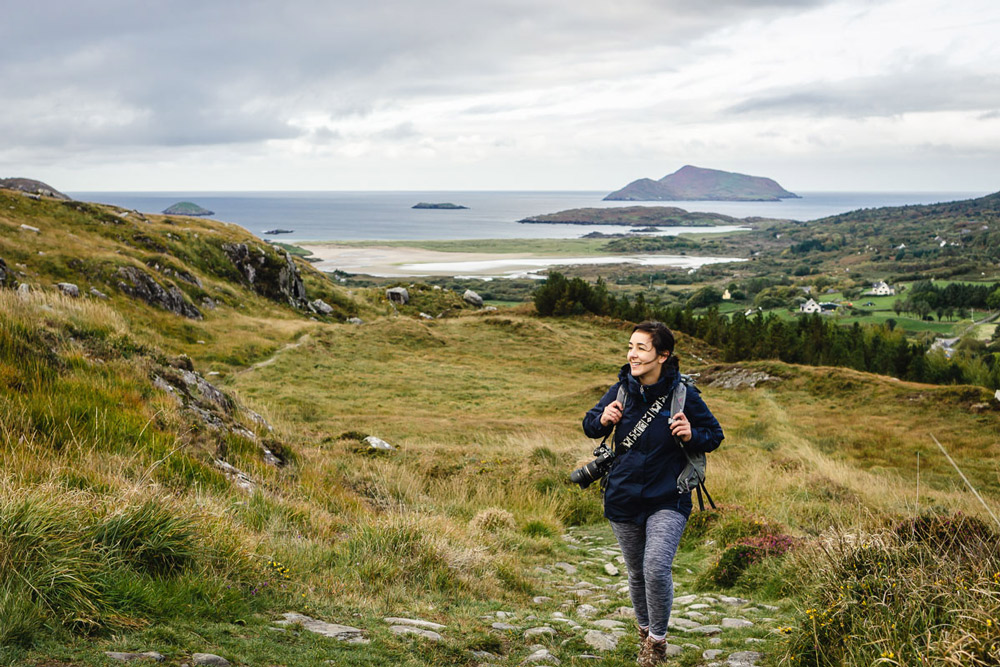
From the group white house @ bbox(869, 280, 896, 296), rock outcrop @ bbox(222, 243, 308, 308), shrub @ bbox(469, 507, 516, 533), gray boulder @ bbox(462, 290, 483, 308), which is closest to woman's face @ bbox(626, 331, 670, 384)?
shrub @ bbox(469, 507, 516, 533)

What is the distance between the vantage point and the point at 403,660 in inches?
163

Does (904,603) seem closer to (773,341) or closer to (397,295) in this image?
(397,295)

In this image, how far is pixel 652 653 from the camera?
466 cm

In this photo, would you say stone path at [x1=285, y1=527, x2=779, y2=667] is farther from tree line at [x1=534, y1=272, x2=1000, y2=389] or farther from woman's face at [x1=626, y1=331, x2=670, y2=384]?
tree line at [x1=534, y1=272, x2=1000, y2=389]

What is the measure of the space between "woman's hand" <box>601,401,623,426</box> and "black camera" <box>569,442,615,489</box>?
237 millimetres

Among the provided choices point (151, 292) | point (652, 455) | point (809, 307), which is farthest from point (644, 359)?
point (809, 307)

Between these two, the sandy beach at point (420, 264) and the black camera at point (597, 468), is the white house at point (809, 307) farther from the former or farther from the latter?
the black camera at point (597, 468)

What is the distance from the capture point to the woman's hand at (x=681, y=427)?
15.0 feet

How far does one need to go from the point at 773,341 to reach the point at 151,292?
61112 mm

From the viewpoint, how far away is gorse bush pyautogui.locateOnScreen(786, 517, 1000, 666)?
3.44 metres

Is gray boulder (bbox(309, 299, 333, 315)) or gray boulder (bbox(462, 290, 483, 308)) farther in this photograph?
gray boulder (bbox(462, 290, 483, 308))

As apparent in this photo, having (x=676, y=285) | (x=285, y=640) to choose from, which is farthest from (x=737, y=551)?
(x=676, y=285)

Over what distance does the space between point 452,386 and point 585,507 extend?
22.2 metres

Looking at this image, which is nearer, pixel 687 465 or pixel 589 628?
pixel 687 465
